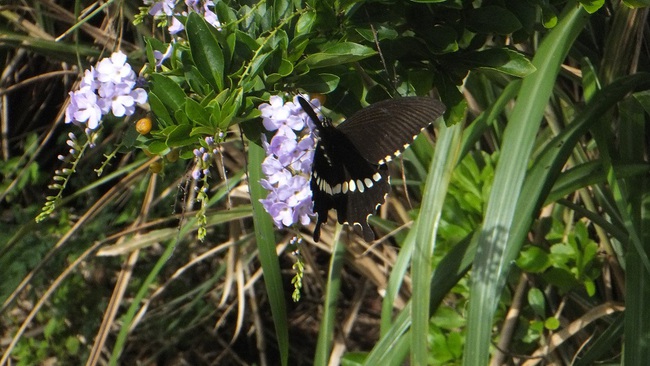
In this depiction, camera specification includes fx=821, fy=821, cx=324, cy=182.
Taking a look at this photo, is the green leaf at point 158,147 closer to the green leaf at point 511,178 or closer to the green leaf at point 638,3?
the green leaf at point 511,178

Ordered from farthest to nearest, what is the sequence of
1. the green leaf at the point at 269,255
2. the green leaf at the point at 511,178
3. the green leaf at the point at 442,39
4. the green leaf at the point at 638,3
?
1. the green leaf at the point at 269,255
2. the green leaf at the point at 511,178
3. the green leaf at the point at 638,3
4. the green leaf at the point at 442,39

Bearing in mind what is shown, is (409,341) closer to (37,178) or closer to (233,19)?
(233,19)

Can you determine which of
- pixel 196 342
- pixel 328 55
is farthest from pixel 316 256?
pixel 328 55

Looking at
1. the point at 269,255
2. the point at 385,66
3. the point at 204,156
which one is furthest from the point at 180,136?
the point at 269,255

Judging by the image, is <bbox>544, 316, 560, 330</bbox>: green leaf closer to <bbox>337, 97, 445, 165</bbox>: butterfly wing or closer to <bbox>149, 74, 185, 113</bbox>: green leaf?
<bbox>337, 97, 445, 165</bbox>: butterfly wing

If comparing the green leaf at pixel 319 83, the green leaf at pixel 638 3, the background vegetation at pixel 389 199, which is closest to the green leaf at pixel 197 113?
the background vegetation at pixel 389 199

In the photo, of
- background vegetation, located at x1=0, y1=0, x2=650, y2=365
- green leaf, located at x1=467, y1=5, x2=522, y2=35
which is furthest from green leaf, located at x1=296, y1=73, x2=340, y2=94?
green leaf, located at x1=467, y1=5, x2=522, y2=35
